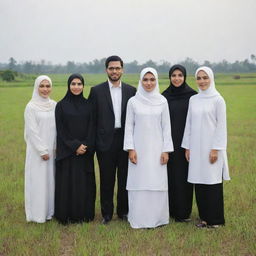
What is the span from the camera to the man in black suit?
5070 millimetres

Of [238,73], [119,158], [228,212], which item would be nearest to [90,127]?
[119,158]

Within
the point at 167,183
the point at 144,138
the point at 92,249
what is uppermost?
the point at 144,138

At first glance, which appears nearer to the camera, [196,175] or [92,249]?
[92,249]

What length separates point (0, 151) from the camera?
10.2 metres

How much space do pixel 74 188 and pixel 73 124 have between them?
31.8 inches

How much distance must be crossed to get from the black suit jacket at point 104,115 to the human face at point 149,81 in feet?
1.43

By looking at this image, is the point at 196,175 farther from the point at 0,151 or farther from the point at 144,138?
the point at 0,151

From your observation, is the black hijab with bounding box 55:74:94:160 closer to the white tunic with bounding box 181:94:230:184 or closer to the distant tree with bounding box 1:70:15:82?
the white tunic with bounding box 181:94:230:184

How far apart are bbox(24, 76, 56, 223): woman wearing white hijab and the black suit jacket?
0.57m

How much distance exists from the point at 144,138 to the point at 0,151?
6244 mm

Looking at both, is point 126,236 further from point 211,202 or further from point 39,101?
point 39,101

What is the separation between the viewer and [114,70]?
5.06 metres

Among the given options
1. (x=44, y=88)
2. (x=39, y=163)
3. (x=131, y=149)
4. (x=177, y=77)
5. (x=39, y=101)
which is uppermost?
(x=177, y=77)

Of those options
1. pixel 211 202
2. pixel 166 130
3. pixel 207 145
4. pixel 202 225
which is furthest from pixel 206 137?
pixel 202 225
